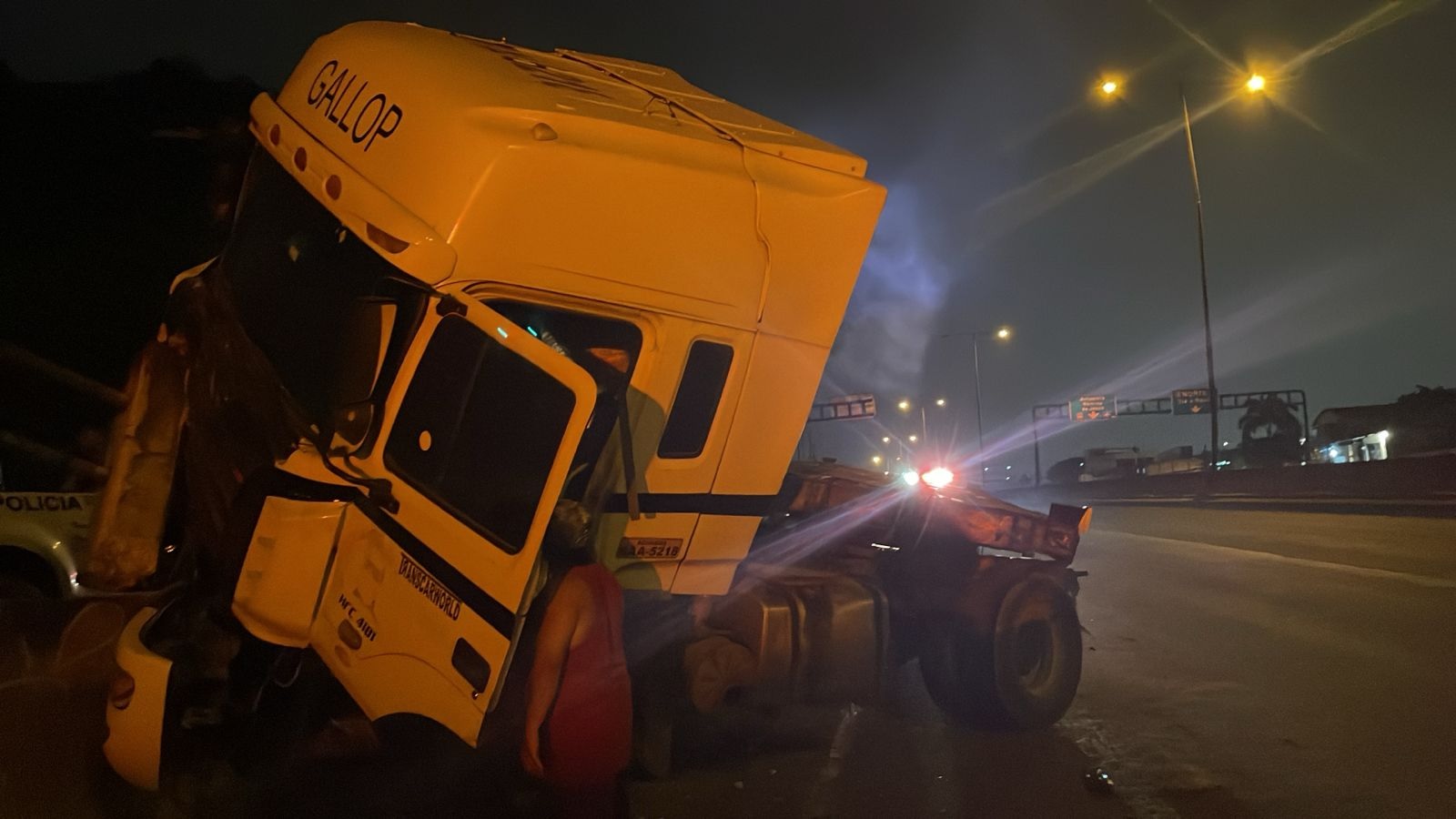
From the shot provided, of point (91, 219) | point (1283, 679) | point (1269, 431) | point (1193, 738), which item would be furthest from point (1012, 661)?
point (1269, 431)

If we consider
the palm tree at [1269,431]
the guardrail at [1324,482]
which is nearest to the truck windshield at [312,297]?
the guardrail at [1324,482]

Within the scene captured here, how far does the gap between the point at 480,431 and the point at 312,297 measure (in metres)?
1.19

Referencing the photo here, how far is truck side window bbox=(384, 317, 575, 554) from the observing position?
3.53 metres

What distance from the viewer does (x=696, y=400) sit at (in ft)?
15.5

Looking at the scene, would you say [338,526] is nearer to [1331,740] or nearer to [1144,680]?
[1331,740]

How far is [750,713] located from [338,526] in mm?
2906

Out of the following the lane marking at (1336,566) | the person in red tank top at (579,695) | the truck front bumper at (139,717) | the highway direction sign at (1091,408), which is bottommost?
the truck front bumper at (139,717)

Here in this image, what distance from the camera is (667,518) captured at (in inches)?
188

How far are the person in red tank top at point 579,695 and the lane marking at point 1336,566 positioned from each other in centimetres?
1112

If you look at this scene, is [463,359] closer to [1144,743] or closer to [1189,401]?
[1144,743]

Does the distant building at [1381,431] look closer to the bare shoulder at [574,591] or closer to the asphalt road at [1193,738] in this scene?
the asphalt road at [1193,738]

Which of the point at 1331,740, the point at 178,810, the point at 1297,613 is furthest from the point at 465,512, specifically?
the point at 1297,613

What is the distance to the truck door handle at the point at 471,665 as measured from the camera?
3.53 metres

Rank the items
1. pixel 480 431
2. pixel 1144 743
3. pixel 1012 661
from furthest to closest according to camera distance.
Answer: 1. pixel 1012 661
2. pixel 1144 743
3. pixel 480 431
